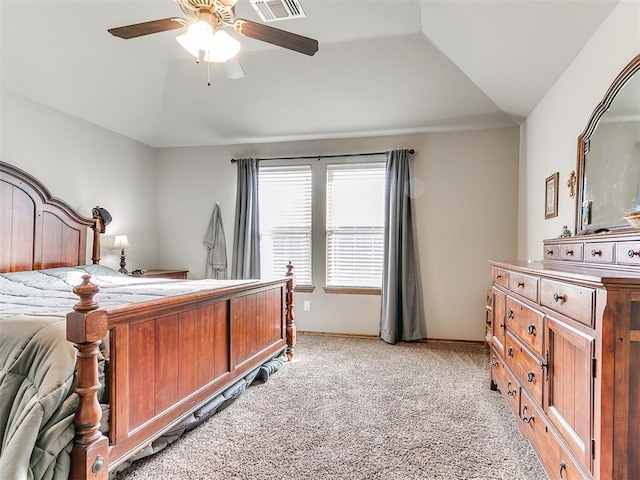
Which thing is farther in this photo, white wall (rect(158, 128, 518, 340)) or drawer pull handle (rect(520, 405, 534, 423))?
white wall (rect(158, 128, 518, 340))

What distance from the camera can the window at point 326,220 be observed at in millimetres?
4492

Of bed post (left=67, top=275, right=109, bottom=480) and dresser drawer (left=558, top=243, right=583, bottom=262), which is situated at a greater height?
dresser drawer (left=558, top=243, right=583, bottom=262)

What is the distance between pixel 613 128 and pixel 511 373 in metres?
1.48

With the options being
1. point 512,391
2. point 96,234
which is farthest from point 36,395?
point 96,234

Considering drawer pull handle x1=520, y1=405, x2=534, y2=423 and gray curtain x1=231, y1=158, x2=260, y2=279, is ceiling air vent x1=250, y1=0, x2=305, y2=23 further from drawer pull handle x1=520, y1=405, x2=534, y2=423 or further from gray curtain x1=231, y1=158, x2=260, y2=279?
drawer pull handle x1=520, y1=405, x2=534, y2=423

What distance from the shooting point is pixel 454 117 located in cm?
407

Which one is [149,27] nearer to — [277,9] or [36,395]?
[277,9]

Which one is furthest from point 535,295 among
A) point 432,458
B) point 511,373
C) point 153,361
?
point 153,361

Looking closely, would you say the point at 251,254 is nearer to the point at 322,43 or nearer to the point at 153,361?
the point at 322,43

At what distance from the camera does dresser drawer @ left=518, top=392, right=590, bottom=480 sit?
140cm

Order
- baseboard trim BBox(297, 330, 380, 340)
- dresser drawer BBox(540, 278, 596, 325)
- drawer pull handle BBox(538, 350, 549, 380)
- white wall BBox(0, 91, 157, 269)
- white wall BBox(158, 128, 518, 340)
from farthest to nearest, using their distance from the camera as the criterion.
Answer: baseboard trim BBox(297, 330, 380, 340) < white wall BBox(158, 128, 518, 340) < white wall BBox(0, 91, 157, 269) < drawer pull handle BBox(538, 350, 549, 380) < dresser drawer BBox(540, 278, 596, 325)

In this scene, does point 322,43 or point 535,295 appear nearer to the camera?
point 535,295

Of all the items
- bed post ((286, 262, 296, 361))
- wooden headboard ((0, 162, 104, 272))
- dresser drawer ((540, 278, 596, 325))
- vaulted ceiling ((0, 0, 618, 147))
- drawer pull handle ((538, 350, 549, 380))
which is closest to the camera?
dresser drawer ((540, 278, 596, 325))

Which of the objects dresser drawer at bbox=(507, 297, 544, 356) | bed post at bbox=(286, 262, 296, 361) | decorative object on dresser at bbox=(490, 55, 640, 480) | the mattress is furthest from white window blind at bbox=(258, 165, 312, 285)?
the mattress
